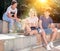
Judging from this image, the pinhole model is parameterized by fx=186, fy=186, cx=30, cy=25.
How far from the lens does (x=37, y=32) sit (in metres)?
3.59

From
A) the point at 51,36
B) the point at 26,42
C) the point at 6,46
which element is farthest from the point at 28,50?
the point at 51,36

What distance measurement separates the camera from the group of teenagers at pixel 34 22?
353 cm

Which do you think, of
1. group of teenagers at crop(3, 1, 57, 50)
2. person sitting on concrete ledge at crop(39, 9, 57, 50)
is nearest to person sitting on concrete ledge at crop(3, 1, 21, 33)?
group of teenagers at crop(3, 1, 57, 50)

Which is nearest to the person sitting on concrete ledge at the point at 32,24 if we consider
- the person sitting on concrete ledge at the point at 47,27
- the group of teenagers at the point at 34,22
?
the group of teenagers at the point at 34,22

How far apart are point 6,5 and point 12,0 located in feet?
0.49

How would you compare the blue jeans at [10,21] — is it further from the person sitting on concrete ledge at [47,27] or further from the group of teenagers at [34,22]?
the person sitting on concrete ledge at [47,27]

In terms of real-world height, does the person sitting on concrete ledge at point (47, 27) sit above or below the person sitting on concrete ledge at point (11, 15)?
below

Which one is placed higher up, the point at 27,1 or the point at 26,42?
the point at 27,1

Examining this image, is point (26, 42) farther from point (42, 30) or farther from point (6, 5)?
point (6, 5)

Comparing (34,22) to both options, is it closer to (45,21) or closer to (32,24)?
(32,24)

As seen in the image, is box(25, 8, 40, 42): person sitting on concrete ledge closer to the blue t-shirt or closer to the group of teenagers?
the group of teenagers

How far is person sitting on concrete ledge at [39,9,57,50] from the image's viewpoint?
3.67 meters

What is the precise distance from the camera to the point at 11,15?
3.56 meters

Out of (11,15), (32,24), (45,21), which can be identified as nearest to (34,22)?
(32,24)
